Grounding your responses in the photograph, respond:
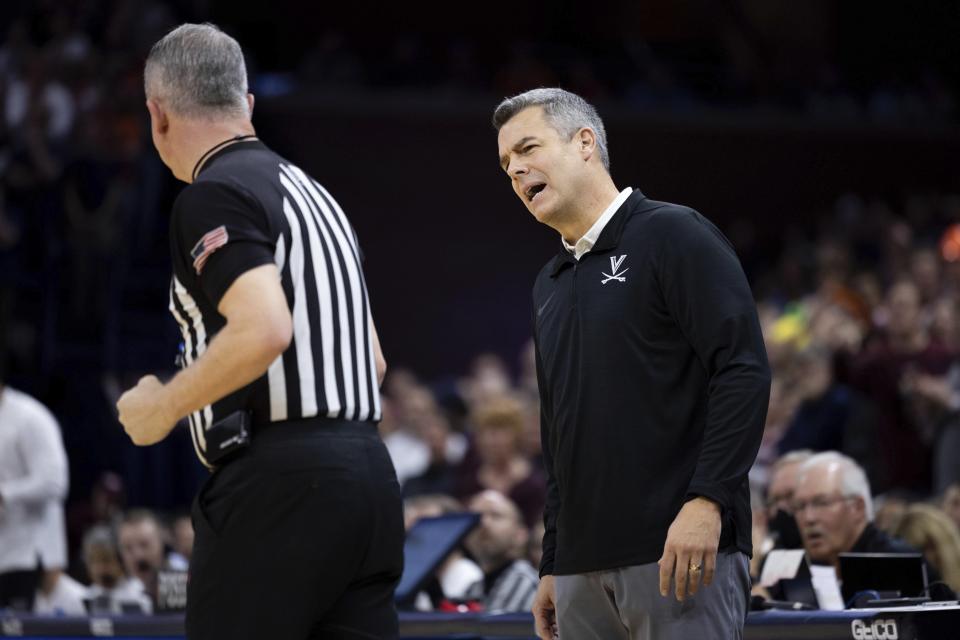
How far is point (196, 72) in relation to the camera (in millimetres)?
3051

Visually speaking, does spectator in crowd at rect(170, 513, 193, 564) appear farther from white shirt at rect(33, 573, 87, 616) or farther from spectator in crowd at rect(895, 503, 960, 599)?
spectator in crowd at rect(895, 503, 960, 599)

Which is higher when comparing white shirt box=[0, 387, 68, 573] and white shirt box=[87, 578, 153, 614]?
white shirt box=[0, 387, 68, 573]

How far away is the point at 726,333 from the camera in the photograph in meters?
3.23

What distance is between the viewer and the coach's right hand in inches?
146

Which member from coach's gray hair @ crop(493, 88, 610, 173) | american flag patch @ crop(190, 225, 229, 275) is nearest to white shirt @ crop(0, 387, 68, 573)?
coach's gray hair @ crop(493, 88, 610, 173)

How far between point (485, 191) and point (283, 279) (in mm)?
15862

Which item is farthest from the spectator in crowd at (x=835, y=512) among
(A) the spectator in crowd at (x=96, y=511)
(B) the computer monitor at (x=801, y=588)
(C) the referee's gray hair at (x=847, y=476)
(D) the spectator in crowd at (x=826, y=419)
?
(A) the spectator in crowd at (x=96, y=511)

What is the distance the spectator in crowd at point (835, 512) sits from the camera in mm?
5562

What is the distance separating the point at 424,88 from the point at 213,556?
15.0m

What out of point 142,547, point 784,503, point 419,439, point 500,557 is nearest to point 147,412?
point 784,503

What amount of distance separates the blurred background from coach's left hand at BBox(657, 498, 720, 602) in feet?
18.9

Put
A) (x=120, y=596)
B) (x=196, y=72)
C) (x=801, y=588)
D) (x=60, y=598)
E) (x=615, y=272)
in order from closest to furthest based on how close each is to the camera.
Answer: (x=196, y=72) < (x=615, y=272) < (x=801, y=588) < (x=120, y=596) < (x=60, y=598)

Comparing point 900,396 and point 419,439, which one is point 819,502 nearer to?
point 900,396

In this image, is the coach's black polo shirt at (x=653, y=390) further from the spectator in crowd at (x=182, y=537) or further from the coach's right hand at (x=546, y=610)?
the spectator in crowd at (x=182, y=537)
